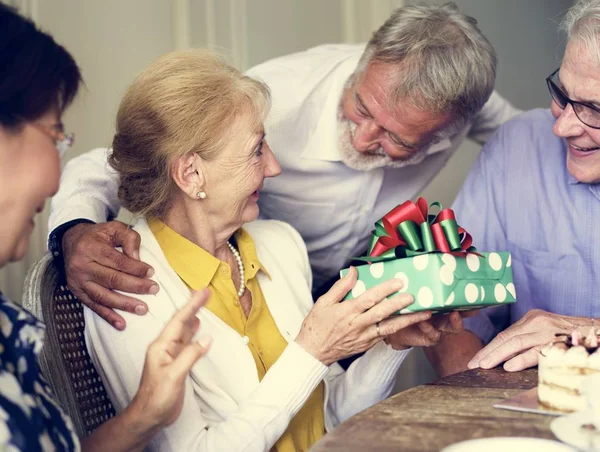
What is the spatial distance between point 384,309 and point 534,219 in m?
0.90

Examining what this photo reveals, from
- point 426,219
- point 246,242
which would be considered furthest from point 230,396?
point 426,219

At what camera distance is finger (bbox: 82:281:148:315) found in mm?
1716

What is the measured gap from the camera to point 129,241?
1812mm

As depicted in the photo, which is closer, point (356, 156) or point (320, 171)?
point (356, 156)

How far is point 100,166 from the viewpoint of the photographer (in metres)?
2.13

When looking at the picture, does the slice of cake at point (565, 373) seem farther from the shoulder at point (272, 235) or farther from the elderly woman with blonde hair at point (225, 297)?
the shoulder at point (272, 235)

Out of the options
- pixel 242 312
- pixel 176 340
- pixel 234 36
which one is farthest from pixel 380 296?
pixel 234 36

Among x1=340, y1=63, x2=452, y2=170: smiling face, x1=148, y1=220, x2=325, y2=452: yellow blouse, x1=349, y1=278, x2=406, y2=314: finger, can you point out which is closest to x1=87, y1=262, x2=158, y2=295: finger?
x1=148, y1=220, x2=325, y2=452: yellow blouse

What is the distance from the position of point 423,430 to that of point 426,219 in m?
0.63

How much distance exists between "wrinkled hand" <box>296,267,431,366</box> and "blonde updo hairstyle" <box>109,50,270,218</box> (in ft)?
1.47

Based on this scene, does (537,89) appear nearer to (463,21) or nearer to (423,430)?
(463,21)

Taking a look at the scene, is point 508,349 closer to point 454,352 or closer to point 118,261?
point 454,352

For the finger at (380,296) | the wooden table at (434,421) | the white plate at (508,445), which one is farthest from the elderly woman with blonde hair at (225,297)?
the white plate at (508,445)

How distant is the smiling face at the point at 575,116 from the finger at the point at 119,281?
3.70 feet
